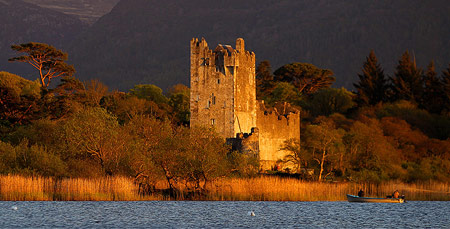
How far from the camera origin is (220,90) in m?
76.8

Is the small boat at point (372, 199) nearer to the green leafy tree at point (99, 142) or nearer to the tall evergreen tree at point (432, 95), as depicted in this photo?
the green leafy tree at point (99, 142)

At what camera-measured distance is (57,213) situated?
4431 centimetres

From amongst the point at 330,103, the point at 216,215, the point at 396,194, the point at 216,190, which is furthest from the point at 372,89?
the point at 216,215

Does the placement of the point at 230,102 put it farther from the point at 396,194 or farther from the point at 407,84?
the point at 407,84

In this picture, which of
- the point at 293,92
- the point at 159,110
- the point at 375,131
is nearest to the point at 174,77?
the point at 293,92

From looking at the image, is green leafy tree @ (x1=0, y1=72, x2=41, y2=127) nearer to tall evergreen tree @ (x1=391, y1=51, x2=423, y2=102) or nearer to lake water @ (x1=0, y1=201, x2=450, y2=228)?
lake water @ (x1=0, y1=201, x2=450, y2=228)

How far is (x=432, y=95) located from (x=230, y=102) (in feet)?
126

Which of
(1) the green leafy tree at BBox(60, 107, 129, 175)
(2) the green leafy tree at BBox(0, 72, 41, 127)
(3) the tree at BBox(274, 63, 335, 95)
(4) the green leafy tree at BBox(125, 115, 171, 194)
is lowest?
(4) the green leafy tree at BBox(125, 115, 171, 194)

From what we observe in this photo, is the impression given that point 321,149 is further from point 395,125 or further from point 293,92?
point 293,92

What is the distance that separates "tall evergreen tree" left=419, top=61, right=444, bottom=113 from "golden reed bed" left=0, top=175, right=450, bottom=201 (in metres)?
40.2

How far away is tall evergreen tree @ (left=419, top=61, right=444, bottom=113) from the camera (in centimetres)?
10131

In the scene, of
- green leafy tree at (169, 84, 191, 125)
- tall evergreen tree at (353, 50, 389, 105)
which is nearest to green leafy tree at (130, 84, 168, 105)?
green leafy tree at (169, 84, 191, 125)

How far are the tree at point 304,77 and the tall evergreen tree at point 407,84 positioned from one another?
14.3 m

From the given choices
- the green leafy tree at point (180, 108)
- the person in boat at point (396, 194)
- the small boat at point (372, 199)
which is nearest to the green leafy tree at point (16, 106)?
the green leafy tree at point (180, 108)
